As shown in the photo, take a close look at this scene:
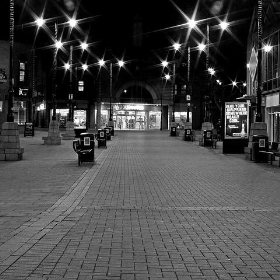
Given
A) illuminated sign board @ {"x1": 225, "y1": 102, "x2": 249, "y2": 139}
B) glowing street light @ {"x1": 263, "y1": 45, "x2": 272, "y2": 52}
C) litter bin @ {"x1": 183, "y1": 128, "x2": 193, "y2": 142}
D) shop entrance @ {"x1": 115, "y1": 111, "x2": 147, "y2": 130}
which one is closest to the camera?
illuminated sign board @ {"x1": 225, "y1": 102, "x2": 249, "y2": 139}

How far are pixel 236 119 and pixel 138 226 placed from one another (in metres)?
17.2

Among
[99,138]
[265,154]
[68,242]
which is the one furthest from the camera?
[99,138]

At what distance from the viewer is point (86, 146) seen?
1919 centimetres

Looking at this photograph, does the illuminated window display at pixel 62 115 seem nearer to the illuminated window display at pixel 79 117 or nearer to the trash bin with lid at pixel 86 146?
the illuminated window display at pixel 79 117

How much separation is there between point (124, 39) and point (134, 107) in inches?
428

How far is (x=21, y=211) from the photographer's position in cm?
943

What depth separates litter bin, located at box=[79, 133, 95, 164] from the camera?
19.0m

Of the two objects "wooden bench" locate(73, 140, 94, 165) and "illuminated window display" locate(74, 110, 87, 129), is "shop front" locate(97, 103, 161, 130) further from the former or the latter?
"wooden bench" locate(73, 140, 94, 165)

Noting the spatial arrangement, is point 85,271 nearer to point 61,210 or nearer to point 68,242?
point 68,242

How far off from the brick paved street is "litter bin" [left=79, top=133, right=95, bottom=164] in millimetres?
3083

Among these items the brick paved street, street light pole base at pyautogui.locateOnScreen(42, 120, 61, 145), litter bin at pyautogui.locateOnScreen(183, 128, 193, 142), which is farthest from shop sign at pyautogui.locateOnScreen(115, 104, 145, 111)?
the brick paved street

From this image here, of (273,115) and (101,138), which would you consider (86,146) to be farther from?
(273,115)

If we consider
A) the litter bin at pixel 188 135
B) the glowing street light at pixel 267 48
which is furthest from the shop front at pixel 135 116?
the glowing street light at pixel 267 48

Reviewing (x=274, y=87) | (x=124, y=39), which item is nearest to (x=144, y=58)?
(x=124, y=39)
